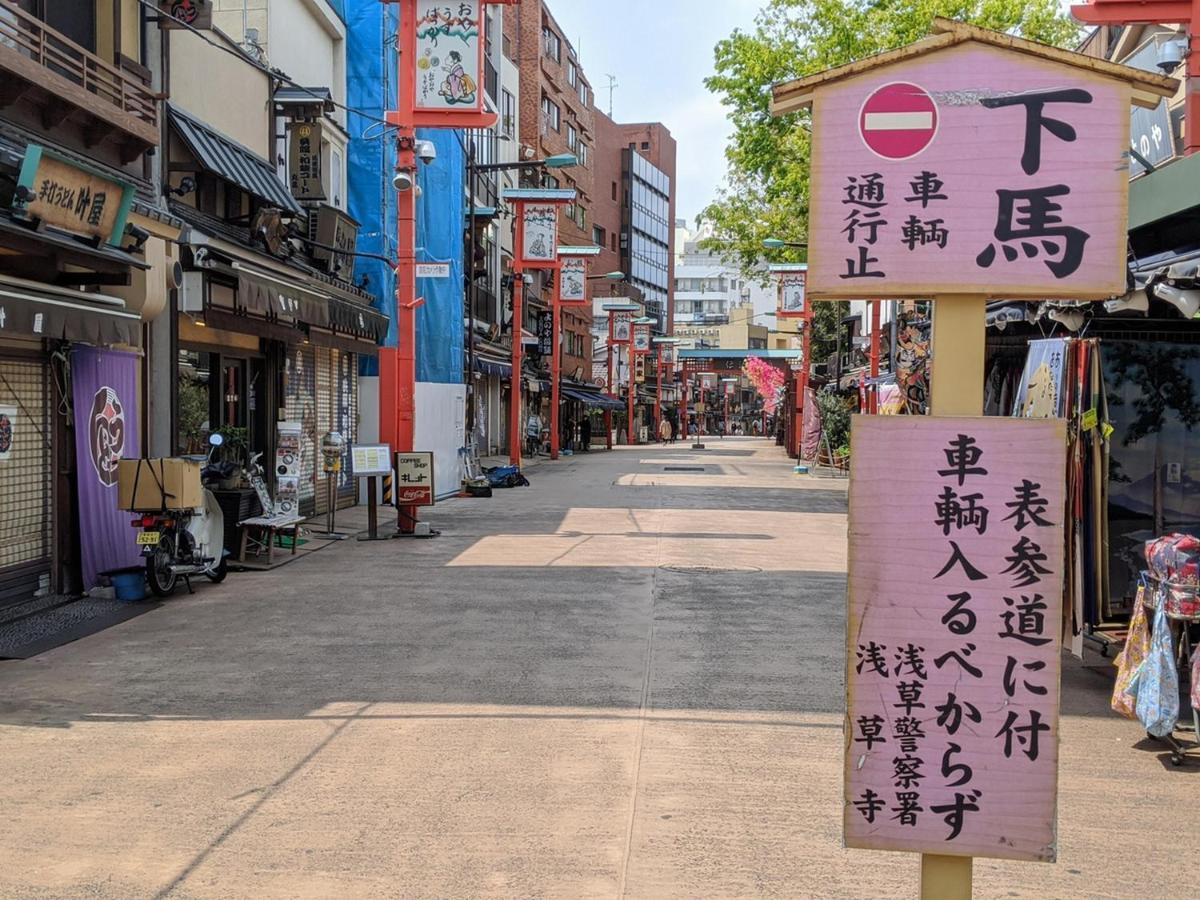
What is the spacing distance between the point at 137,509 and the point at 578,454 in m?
40.6

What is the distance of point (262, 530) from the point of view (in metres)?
14.3

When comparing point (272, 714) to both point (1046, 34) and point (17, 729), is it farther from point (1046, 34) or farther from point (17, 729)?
point (1046, 34)

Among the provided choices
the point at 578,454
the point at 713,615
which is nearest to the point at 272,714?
the point at 713,615

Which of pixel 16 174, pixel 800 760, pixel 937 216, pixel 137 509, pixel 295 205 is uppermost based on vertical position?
pixel 295 205

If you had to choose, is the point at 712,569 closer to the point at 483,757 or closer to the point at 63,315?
the point at 63,315

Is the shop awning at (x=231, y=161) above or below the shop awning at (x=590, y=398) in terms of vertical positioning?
above

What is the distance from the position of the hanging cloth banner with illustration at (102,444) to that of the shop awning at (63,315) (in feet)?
2.40

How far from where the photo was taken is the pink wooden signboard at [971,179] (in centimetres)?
363

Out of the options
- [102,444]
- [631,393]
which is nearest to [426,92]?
[102,444]

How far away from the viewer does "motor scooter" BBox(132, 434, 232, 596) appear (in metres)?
11.8

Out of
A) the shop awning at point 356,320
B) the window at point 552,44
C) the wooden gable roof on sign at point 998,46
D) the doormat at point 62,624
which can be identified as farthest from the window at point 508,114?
the wooden gable roof on sign at point 998,46

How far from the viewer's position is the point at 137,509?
11.8 metres

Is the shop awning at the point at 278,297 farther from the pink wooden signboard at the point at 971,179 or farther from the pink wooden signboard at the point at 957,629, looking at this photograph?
the pink wooden signboard at the point at 957,629

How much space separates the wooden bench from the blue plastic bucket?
2.23m
